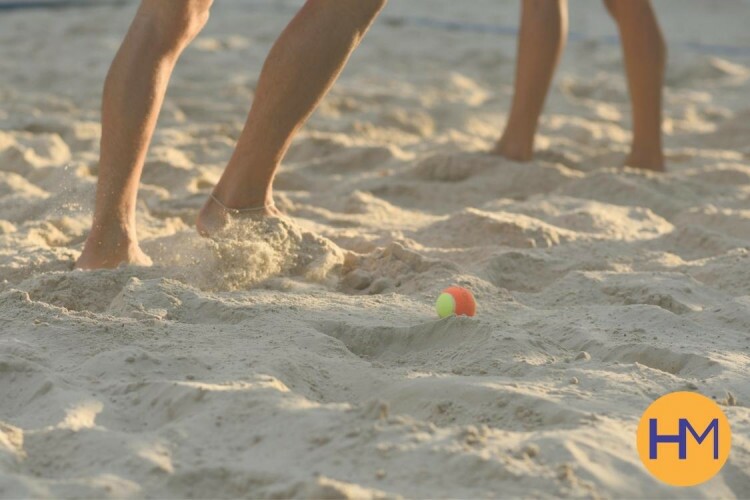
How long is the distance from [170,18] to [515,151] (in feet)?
6.22

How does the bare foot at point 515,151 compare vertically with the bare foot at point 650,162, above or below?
above

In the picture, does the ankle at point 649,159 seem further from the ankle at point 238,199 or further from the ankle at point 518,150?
the ankle at point 238,199

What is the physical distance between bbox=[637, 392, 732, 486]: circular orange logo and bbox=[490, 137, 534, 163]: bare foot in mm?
2292

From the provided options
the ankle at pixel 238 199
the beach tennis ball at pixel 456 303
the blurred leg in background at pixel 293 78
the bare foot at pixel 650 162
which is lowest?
the bare foot at pixel 650 162

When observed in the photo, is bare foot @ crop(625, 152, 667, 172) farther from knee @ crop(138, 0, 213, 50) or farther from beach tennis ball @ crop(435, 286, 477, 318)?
knee @ crop(138, 0, 213, 50)

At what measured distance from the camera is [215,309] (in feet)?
7.76

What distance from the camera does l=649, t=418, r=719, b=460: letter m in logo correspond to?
67.8 inches

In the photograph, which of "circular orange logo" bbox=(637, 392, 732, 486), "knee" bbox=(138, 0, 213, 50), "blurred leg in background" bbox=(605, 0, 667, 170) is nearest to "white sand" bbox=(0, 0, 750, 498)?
"circular orange logo" bbox=(637, 392, 732, 486)

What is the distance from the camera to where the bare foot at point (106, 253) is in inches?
103

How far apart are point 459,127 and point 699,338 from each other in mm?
2835

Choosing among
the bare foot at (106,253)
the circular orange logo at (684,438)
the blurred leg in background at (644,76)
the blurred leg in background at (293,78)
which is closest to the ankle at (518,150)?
the blurred leg in background at (644,76)

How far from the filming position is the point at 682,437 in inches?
69.9

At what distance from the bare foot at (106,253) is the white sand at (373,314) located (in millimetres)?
101

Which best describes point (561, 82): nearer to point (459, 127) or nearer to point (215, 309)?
point (459, 127)
